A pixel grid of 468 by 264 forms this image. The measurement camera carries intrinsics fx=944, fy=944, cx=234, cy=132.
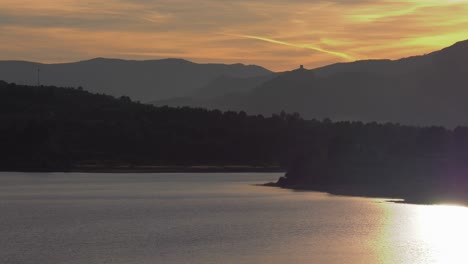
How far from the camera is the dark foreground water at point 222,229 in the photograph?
6888cm

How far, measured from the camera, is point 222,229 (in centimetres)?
8788

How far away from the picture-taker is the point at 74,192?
473 feet

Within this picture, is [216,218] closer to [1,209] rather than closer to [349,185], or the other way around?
[1,209]

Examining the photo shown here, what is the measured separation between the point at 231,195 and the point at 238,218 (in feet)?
126

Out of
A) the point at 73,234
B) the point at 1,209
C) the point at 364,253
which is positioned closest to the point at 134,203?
the point at 1,209

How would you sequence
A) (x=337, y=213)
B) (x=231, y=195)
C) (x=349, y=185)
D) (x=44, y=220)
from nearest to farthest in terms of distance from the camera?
(x=44, y=220) < (x=337, y=213) < (x=231, y=195) < (x=349, y=185)

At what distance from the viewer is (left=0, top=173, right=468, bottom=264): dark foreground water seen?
68875 millimetres

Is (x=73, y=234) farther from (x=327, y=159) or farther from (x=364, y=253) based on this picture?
(x=327, y=159)

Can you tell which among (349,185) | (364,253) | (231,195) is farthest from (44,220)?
(349,185)

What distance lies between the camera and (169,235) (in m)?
82.4

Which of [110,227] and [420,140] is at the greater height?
[420,140]

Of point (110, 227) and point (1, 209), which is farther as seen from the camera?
point (1, 209)

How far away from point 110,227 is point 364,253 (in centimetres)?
2770

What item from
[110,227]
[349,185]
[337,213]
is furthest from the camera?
[349,185]
